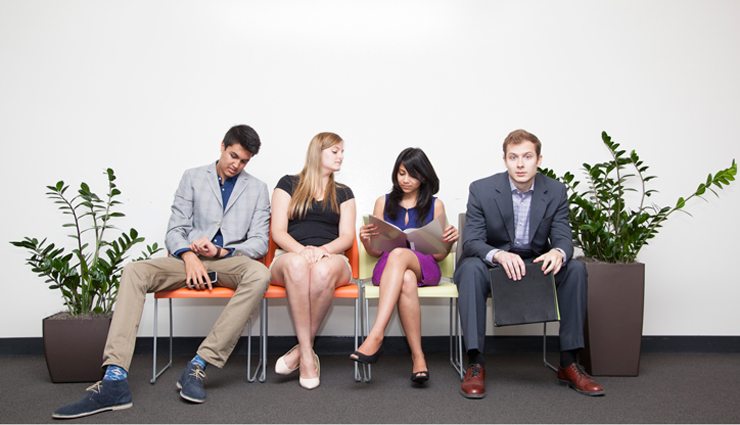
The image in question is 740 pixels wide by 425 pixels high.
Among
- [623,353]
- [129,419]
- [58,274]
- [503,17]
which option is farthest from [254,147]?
[623,353]

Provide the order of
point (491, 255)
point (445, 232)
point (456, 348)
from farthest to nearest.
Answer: point (456, 348), point (445, 232), point (491, 255)

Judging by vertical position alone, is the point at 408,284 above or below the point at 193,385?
above

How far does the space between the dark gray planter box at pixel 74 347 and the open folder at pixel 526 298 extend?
192cm

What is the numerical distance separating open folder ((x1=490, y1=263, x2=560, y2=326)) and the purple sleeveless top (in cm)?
37

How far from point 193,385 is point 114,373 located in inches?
12.6

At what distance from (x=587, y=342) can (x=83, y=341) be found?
8.36 ft

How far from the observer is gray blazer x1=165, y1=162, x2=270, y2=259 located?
2734 millimetres

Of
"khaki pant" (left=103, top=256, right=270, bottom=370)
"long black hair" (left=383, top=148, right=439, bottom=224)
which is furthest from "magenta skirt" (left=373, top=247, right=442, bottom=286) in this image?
"khaki pant" (left=103, top=256, right=270, bottom=370)

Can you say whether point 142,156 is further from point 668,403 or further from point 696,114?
point 696,114

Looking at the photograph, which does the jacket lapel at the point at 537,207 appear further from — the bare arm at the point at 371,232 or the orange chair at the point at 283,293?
the orange chair at the point at 283,293

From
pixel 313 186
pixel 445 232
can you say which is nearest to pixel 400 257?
pixel 445 232

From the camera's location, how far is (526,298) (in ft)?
7.81

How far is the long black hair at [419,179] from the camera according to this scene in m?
2.82

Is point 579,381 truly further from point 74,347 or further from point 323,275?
point 74,347
